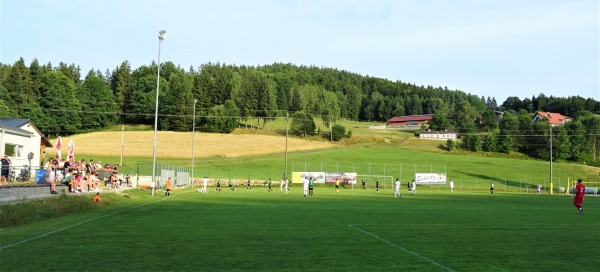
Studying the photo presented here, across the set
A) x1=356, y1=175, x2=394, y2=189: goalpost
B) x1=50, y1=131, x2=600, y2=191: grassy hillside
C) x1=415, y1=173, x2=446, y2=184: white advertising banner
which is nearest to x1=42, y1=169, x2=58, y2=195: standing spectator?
x1=50, y1=131, x2=600, y2=191: grassy hillside

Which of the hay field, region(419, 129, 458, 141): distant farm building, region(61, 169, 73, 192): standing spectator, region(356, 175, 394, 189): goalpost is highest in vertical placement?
region(419, 129, 458, 141): distant farm building

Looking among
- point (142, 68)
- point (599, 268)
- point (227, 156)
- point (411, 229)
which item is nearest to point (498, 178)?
point (227, 156)

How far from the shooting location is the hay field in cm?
9006

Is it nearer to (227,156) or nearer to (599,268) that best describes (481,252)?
(599,268)

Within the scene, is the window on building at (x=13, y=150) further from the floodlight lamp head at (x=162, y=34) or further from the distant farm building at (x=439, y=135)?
the distant farm building at (x=439, y=135)

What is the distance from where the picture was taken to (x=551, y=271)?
8.88m

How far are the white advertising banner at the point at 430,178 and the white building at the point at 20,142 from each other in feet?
181

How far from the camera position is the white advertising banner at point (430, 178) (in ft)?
259

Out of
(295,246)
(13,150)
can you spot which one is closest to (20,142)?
(13,150)

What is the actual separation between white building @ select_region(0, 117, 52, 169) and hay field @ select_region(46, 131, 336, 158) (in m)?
45.9

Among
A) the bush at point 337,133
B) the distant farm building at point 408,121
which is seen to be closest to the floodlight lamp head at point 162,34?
the bush at point 337,133

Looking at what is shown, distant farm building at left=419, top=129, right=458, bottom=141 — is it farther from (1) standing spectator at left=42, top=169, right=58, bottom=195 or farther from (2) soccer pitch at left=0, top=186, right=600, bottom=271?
(2) soccer pitch at left=0, top=186, right=600, bottom=271

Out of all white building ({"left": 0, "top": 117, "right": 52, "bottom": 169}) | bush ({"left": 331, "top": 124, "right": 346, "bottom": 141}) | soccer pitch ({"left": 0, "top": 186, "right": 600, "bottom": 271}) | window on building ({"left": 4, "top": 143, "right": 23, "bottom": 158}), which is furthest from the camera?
bush ({"left": 331, "top": 124, "right": 346, "bottom": 141})

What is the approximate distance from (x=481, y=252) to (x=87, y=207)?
19.0 meters
